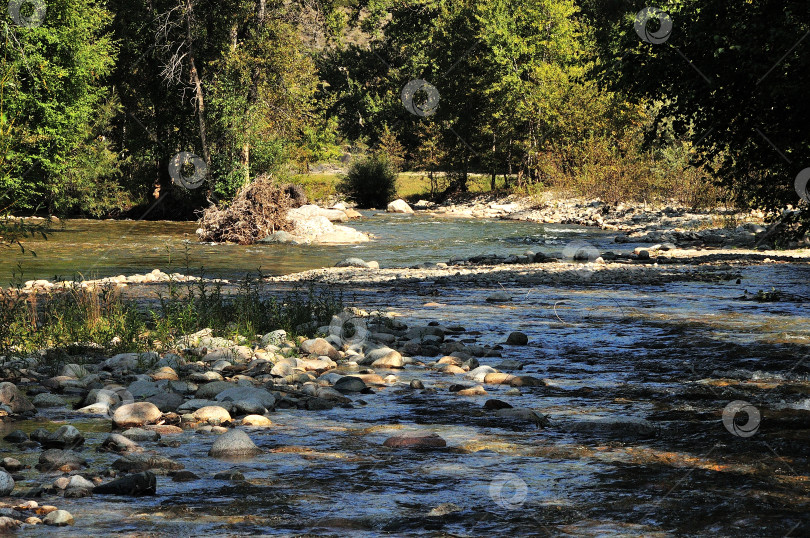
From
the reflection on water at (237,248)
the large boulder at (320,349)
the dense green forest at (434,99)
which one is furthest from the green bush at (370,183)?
the large boulder at (320,349)

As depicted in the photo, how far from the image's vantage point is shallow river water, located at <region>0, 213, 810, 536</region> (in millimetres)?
4281

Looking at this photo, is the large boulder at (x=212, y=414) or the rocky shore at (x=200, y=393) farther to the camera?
the large boulder at (x=212, y=414)

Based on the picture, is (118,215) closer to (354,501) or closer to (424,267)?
(424,267)

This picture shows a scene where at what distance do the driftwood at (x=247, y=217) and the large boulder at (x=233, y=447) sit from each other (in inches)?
902

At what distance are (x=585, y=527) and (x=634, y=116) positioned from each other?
38.7 meters

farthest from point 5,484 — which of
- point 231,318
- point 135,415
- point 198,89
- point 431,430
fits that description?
point 198,89

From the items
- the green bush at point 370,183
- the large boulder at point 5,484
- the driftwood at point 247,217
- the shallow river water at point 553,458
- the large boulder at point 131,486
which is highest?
the green bush at point 370,183

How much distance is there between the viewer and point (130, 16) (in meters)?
37.5

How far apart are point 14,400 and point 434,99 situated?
4989 cm

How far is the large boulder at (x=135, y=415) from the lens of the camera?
20.4ft

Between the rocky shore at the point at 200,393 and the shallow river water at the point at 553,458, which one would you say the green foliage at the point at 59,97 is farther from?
the shallow river water at the point at 553,458

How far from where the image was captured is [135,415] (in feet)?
20.6

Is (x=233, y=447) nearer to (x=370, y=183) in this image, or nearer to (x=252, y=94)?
(x=252, y=94)

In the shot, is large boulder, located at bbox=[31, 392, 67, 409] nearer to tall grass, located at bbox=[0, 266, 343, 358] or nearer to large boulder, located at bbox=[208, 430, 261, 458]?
tall grass, located at bbox=[0, 266, 343, 358]
